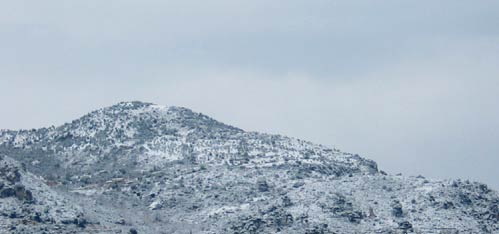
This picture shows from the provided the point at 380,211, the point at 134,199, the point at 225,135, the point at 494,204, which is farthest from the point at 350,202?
the point at 225,135

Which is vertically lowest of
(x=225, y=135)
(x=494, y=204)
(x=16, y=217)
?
(x=16, y=217)

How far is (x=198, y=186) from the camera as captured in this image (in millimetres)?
122812

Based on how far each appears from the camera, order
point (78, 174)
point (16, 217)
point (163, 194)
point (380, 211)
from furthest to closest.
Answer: point (78, 174) < point (163, 194) < point (380, 211) < point (16, 217)

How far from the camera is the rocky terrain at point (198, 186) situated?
108 m

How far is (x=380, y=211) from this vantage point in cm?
11081

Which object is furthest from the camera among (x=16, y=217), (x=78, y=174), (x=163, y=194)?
(x=78, y=174)

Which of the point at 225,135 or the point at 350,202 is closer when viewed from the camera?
the point at 350,202

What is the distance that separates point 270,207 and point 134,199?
54.8 feet

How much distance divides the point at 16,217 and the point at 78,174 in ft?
95.3

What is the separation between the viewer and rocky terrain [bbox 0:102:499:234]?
354ft

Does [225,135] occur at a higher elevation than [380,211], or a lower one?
higher

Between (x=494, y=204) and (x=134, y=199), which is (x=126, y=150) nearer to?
(x=134, y=199)

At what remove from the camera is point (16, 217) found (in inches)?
4067

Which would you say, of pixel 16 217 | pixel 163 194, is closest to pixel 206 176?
pixel 163 194
